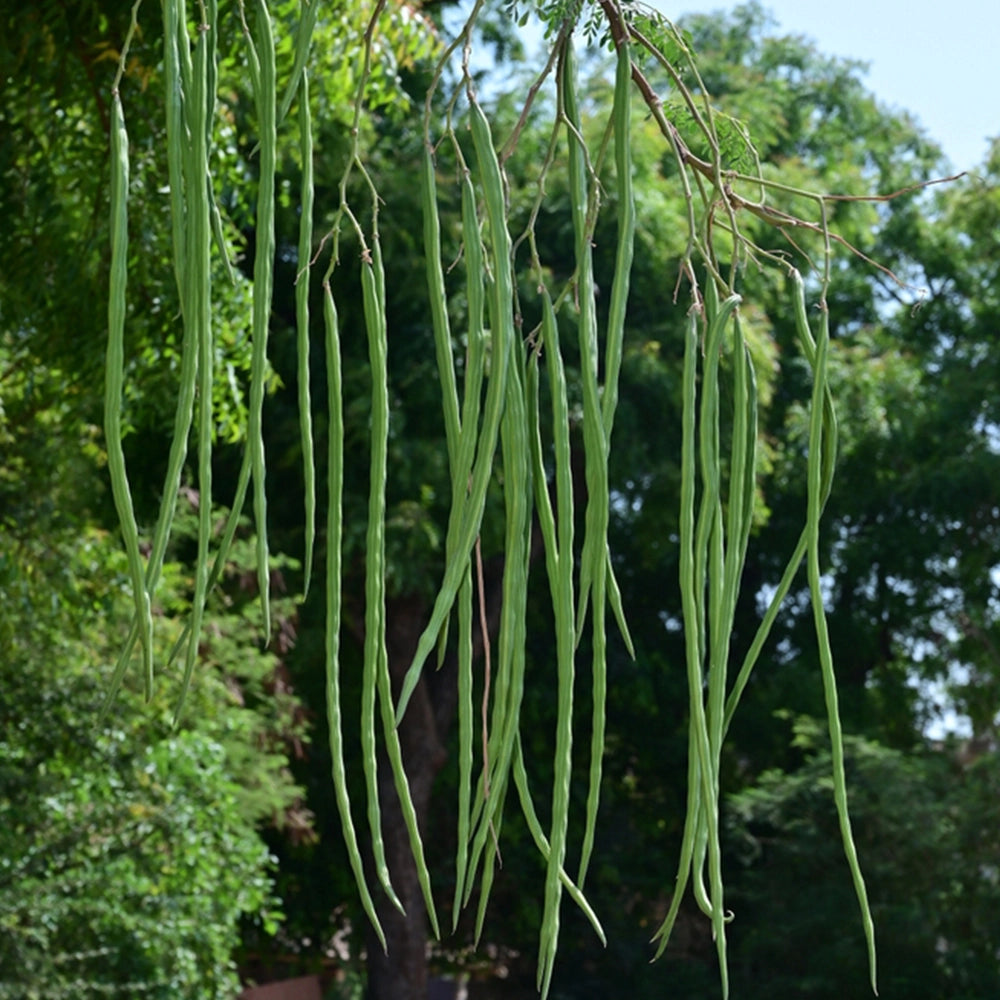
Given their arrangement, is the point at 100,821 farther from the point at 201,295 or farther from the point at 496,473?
the point at 201,295

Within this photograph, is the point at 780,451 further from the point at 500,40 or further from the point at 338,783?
the point at 338,783

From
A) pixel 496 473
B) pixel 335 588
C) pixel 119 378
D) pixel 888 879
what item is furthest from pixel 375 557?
pixel 888 879

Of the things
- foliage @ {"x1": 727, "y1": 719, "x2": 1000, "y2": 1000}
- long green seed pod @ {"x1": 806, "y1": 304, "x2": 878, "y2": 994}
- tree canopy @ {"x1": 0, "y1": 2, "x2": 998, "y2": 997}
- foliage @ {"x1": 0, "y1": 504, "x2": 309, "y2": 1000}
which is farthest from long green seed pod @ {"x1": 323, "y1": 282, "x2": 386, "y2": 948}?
foliage @ {"x1": 727, "y1": 719, "x2": 1000, "y2": 1000}

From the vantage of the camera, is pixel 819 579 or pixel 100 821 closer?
pixel 819 579

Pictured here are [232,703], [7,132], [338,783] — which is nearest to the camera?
[338,783]

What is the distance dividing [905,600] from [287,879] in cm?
382

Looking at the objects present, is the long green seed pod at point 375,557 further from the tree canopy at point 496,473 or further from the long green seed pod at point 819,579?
the long green seed pod at point 819,579

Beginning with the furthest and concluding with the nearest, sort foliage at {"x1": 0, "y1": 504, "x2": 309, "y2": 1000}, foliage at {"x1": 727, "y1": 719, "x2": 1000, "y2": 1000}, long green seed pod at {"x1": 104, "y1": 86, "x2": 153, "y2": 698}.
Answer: foliage at {"x1": 727, "y1": 719, "x2": 1000, "y2": 1000} → foliage at {"x1": 0, "y1": 504, "x2": 309, "y2": 1000} → long green seed pod at {"x1": 104, "y1": 86, "x2": 153, "y2": 698}

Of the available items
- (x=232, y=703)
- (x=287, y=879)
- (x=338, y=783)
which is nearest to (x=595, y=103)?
(x=232, y=703)

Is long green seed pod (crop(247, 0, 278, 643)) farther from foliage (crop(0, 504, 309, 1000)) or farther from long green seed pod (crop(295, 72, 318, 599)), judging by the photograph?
foliage (crop(0, 504, 309, 1000))

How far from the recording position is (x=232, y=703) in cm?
593

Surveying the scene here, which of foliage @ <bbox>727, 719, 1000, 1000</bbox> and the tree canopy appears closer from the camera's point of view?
the tree canopy

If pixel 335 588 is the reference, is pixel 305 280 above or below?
above

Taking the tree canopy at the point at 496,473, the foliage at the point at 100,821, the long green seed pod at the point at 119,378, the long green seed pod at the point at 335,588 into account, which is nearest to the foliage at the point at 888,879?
the tree canopy at the point at 496,473
